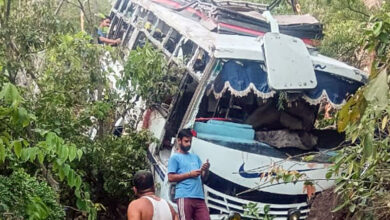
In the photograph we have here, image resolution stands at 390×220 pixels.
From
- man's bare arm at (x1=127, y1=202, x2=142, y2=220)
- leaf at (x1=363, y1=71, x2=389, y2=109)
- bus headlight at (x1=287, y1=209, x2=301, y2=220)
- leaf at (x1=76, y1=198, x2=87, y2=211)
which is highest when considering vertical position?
leaf at (x1=363, y1=71, x2=389, y2=109)

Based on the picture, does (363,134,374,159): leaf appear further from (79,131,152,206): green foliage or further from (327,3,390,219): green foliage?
(79,131,152,206): green foliage

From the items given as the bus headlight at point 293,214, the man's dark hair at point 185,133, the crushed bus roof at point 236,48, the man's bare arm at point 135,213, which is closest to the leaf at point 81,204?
the man's bare arm at point 135,213

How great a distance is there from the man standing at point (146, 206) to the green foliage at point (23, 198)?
56 centimetres

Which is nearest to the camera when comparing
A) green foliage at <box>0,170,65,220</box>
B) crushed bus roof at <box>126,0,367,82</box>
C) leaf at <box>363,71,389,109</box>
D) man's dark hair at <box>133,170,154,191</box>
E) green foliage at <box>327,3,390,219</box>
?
leaf at <box>363,71,389,109</box>

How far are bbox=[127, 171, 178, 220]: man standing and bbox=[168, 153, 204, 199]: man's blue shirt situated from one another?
1524 mm

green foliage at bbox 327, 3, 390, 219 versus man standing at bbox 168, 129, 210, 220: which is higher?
green foliage at bbox 327, 3, 390, 219

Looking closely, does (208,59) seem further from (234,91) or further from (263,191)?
(263,191)

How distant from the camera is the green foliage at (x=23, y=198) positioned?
3.44 meters

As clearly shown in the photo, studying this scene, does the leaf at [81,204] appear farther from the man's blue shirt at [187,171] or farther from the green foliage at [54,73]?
the man's blue shirt at [187,171]

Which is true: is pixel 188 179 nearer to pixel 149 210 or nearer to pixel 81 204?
pixel 149 210

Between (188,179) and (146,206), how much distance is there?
1.74 metres

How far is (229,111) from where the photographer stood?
6566 millimetres

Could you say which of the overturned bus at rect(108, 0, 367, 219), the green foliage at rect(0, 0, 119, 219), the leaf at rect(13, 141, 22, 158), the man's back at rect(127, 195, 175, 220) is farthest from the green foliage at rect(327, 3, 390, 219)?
the green foliage at rect(0, 0, 119, 219)

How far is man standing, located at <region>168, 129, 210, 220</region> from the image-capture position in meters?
5.79
